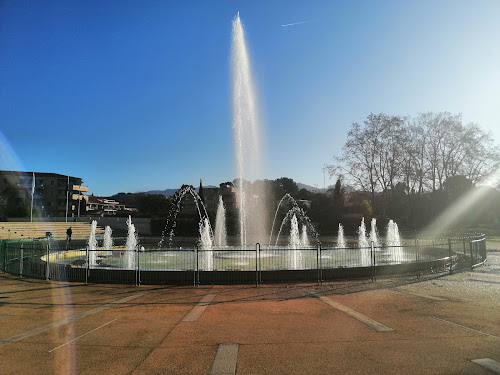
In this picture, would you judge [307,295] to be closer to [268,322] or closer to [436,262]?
[268,322]

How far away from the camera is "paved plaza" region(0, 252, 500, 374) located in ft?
18.7

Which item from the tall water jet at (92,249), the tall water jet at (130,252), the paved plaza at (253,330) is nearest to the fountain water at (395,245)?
the paved plaza at (253,330)

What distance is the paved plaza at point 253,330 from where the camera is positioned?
5695mm

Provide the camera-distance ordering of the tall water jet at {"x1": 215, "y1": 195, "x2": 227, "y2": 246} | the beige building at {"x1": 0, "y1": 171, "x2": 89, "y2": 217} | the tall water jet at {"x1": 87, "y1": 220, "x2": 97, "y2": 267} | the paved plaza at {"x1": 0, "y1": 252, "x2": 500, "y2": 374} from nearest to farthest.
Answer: the paved plaza at {"x1": 0, "y1": 252, "x2": 500, "y2": 374} → the tall water jet at {"x1": 87, "y1": 220, "x2": 97, "y2": 267} → the tall water jet at {"x1": 215, "y1": 195, "x2": 227, "y2": 246} → the beige building at {"x1": 0, "y1": 171, "x2": 89, "y2": 217}

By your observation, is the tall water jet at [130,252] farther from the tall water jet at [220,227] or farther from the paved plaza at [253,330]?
the tall water jet at [220,227]

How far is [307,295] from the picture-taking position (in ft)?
36.9

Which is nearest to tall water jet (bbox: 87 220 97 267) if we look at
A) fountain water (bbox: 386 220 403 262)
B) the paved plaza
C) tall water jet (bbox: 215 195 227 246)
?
Result: the paved plaza

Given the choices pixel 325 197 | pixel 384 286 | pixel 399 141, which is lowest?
pixel 384 286

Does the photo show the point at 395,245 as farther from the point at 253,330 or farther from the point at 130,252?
the point at 130,252

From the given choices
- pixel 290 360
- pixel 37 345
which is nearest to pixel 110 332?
pixel 37 345

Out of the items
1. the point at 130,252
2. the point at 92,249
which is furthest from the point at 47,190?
the point at 92,249

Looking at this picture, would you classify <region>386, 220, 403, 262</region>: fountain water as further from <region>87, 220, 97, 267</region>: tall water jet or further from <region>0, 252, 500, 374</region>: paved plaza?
<region>87, 220, 97, 267</region>: tall water jet

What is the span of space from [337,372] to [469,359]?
238 cm

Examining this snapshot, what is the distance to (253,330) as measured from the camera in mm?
7586
